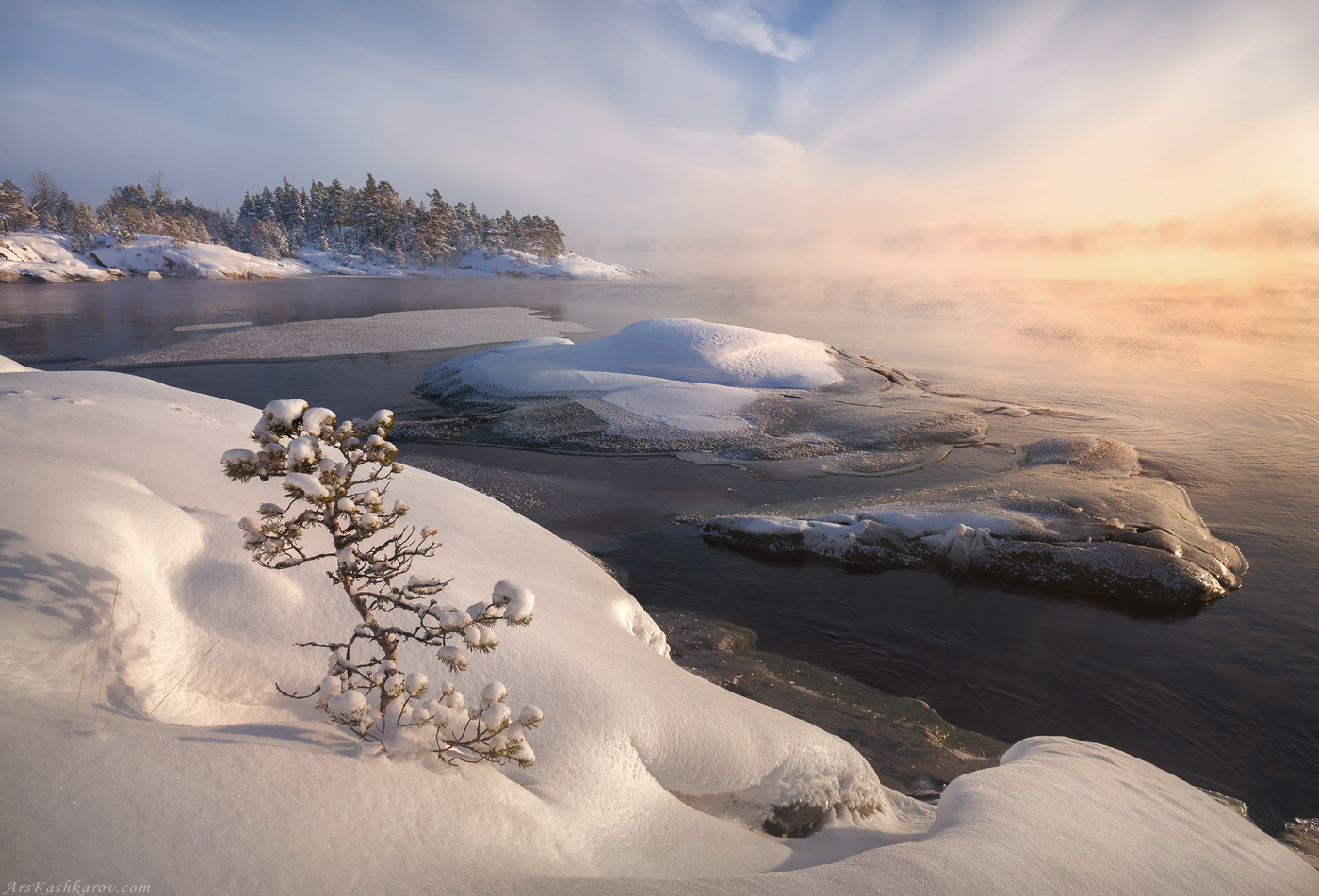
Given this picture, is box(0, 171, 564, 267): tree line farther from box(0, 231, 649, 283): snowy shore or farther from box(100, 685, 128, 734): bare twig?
box(100, 685, 128, 734): bare twig

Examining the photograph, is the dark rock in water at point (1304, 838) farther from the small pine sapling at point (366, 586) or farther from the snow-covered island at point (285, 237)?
the snow-covered island at point (285, 237)

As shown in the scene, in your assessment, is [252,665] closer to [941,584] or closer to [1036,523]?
[941,584]

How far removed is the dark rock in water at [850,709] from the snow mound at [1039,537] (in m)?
2.40

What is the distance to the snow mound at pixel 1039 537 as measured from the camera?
7.34m

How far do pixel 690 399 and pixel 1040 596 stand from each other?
8.78 m

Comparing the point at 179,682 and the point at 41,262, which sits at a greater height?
the point at 179,682

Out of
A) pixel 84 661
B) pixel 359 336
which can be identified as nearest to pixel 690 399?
pixel 84 661

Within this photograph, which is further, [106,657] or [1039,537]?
[1039,537]

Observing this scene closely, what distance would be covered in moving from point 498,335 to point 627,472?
18.3 meters

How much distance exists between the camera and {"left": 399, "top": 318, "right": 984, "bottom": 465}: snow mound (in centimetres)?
1266

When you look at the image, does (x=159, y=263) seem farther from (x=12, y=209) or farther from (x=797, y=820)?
(x=797, y=820)

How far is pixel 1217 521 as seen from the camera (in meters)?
9.50

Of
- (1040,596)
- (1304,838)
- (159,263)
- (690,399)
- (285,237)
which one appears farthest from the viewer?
(285,237)

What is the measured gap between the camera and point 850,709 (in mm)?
5035
